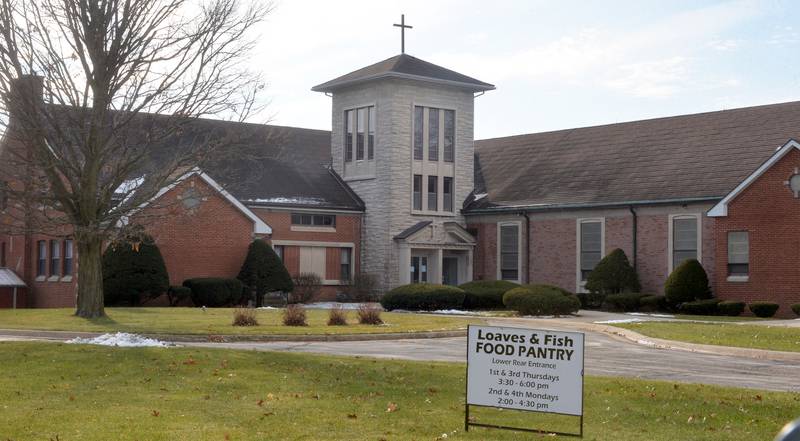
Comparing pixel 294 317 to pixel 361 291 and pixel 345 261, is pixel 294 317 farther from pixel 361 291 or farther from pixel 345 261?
pixel 345 261

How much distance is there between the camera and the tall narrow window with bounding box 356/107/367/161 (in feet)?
173

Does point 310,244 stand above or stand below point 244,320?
above

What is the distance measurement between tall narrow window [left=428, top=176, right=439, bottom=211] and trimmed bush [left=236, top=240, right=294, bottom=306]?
8.88 metres

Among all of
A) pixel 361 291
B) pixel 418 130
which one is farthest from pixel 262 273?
pixel 418 130

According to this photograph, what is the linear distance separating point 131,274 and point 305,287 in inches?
368

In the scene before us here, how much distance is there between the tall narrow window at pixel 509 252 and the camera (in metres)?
50.2

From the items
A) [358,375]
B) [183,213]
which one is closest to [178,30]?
[183,213]

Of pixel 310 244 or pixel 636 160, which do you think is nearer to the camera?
pixel 636 160

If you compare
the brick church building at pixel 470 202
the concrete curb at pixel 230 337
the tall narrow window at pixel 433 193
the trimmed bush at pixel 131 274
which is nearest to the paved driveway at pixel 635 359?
the concrete curb at pixel 230 337

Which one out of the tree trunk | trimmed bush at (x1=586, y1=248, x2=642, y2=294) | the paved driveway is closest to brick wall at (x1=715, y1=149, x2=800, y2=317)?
trimmed bush at (x1=586, y1=248, x2=642, y2=294)

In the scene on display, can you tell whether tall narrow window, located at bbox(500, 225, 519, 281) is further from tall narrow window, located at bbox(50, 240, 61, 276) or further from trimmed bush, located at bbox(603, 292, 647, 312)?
tall narrow window, located at bbox(50, 240, 61, 276)

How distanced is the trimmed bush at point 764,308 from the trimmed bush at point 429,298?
10.6 m

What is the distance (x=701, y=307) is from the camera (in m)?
40.2

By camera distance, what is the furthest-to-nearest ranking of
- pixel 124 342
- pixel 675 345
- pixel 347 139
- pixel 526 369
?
1. pixel 347 139
2. pixel 675 345
3. pixel 124 342
4. pixel 526 369
